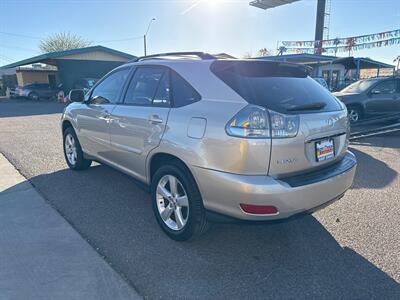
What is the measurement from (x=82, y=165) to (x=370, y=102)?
8.54m

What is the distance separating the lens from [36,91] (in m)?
26.8

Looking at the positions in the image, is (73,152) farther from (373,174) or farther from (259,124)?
(373,174)

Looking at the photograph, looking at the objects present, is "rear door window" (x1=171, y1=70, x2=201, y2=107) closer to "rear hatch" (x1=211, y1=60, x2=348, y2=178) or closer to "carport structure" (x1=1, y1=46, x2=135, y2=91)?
"rear hatch" (x1=211, y1=60, x2=348, y2=178)

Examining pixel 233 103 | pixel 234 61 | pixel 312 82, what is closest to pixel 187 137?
pixel 233 103

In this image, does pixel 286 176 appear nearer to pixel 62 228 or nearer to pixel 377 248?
pixel 377 248

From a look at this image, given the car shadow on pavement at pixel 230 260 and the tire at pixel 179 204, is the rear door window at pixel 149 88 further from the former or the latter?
the car shadow on pavement at pixel 230 260

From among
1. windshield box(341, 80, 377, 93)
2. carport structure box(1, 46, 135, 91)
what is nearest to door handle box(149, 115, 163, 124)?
windshield box(341, 80, 377, 93)

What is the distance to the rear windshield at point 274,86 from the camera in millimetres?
2482

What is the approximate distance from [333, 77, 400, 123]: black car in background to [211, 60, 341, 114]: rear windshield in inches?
292

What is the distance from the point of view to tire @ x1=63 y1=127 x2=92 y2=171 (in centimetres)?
500

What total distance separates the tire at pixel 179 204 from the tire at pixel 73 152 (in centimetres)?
235

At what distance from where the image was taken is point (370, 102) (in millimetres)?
9336

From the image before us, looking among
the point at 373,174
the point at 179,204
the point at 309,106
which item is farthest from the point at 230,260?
the point at 373,174

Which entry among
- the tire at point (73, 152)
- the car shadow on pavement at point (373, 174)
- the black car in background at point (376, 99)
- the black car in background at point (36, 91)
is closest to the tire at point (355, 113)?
the black car in background at point (376, 99)
